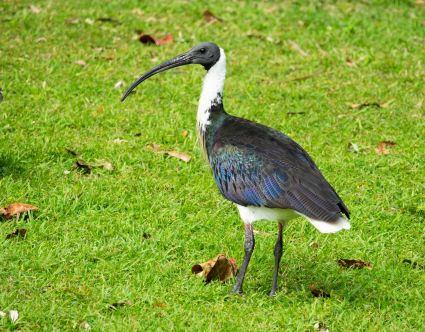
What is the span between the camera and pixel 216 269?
5848mm

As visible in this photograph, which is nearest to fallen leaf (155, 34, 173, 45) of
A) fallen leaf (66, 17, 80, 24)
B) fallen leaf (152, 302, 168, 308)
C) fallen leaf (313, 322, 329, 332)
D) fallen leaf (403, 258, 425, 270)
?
fallen leaf (66, 17, 80, 24)

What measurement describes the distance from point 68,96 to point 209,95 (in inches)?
128

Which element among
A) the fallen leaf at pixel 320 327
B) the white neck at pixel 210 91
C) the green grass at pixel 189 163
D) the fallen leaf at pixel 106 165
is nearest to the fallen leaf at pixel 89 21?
the green grass at pixel 189 163

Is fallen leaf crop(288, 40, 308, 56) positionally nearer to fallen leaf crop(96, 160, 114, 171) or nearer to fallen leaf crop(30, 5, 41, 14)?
fallen leaf crop(30, 5, 41, 14)

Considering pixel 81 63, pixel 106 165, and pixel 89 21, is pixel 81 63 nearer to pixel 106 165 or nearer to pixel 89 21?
pixel 89 21

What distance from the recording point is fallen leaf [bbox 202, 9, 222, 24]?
11367mm

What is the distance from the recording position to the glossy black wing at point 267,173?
5.42m

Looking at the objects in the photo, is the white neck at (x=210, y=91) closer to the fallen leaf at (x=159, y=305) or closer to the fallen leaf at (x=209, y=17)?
the fallen leaf at (x=159, y=305)

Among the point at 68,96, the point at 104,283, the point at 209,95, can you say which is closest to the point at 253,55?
the point at 68,96

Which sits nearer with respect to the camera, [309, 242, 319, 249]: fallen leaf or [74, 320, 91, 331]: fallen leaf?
[74, 320, 91, 331]: fallen leaf

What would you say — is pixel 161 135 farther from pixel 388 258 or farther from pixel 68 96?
pixel 388 258

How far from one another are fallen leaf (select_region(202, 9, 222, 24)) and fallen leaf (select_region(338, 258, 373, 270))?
577 cm

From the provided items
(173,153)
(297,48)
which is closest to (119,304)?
(173,153)

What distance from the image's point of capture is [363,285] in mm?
5965
